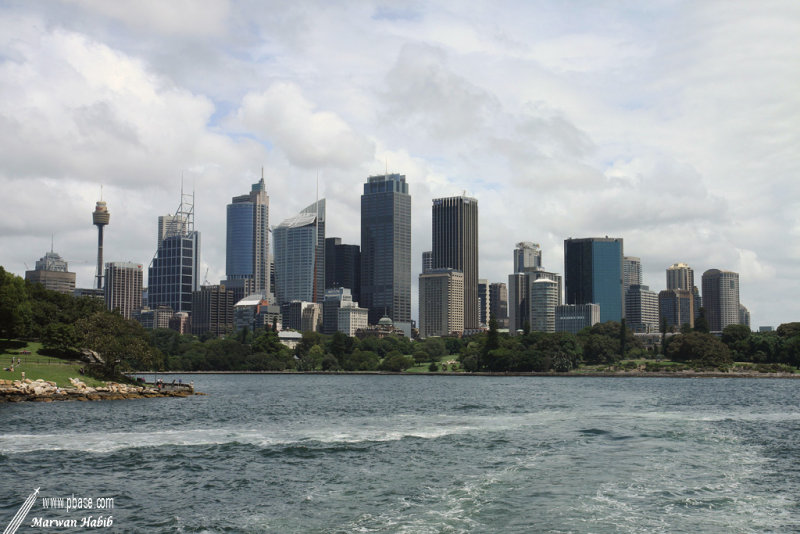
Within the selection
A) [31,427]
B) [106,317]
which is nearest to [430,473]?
[31,427]

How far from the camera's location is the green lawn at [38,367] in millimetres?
104188

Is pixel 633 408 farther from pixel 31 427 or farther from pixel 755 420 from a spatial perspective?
pixel 31 427

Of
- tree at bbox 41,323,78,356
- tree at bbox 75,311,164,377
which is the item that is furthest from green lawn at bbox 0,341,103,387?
tree at bbox 75,311,164,377

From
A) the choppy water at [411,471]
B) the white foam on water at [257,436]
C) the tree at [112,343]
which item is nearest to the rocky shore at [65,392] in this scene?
the tree at [112,343]

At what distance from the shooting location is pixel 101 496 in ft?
130

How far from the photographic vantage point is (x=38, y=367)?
111m

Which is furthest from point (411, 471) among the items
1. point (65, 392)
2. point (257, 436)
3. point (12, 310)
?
point (12, 310)

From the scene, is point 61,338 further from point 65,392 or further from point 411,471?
point 411,471

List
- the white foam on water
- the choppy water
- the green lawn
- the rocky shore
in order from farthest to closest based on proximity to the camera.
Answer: the green lawn < the rocky shore < the white foam on water < the choppy water

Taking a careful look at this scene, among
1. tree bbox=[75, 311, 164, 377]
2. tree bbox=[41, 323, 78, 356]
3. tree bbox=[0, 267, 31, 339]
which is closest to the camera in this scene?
tree bbox=[75, 311, 164, 377]

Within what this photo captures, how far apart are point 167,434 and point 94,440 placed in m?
6.50

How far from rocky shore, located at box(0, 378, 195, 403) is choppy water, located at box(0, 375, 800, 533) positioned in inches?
553

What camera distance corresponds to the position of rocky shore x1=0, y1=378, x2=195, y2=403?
315 ft

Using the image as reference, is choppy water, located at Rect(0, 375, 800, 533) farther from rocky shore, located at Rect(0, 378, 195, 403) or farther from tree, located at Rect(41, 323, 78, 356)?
tree, located at Rect(41, 323, 78, 356)
